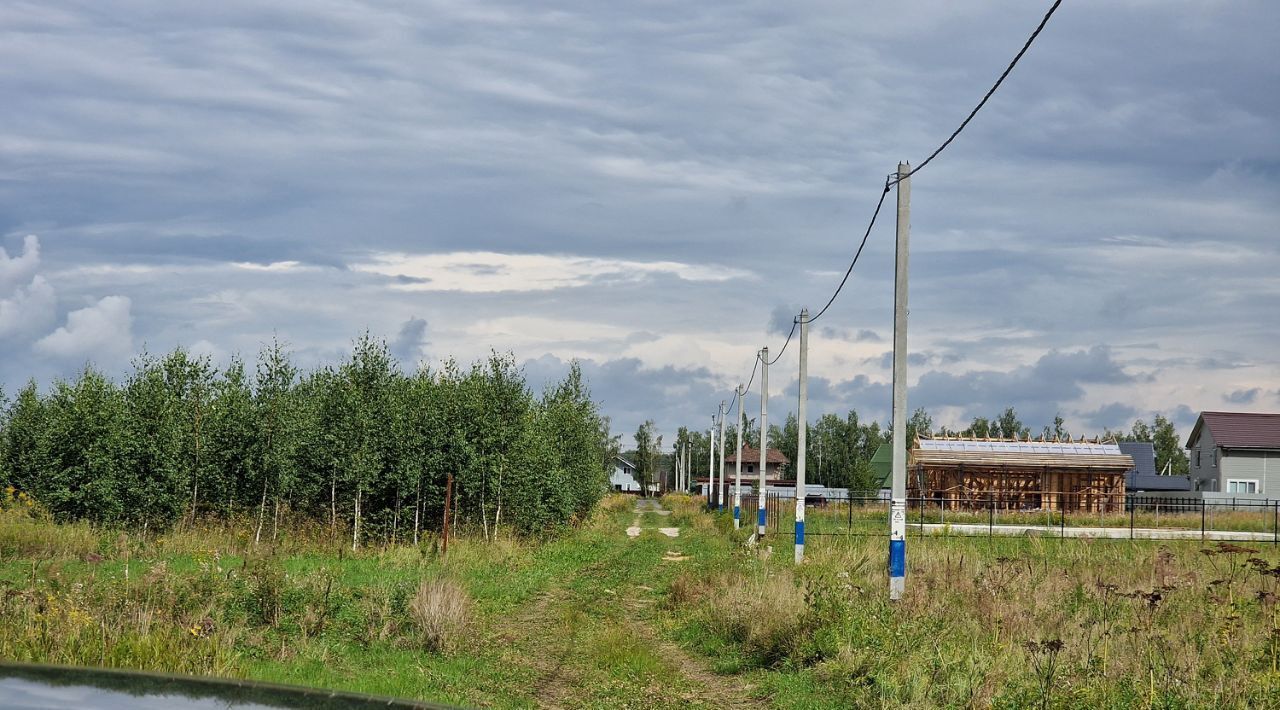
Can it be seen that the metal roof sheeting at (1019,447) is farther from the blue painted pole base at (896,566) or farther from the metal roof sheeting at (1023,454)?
the blue painted pole base at (896,566)

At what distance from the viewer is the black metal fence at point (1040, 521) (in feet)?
118

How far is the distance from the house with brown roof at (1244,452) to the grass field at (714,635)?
184 ft

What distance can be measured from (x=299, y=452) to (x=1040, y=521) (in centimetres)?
3044

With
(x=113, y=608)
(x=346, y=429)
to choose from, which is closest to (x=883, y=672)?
(x=113, y=608)

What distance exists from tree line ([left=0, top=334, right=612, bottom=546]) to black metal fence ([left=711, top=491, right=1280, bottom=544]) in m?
9.94

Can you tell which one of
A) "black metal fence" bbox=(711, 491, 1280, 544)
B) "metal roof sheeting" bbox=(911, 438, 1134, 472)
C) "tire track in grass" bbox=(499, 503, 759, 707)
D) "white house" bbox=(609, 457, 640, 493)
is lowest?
"white house" bbox=(609, 457, 640, 493)

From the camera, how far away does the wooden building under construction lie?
189ft

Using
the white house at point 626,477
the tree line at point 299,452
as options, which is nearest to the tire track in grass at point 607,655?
the tree line at point 299,452

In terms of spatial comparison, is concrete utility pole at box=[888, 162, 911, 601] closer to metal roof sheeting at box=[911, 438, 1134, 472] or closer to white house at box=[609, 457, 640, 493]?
metal roof sheeting at box=[911, 438, 1134, 472]

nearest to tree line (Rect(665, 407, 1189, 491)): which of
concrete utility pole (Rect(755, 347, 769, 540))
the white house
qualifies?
the white house

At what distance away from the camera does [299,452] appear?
31.4 metres

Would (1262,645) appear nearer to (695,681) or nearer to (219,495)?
(695,681)

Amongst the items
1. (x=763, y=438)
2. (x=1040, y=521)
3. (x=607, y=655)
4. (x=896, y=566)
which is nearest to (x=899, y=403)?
(x=896, y=566)

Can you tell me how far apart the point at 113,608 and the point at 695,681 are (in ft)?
21.2
